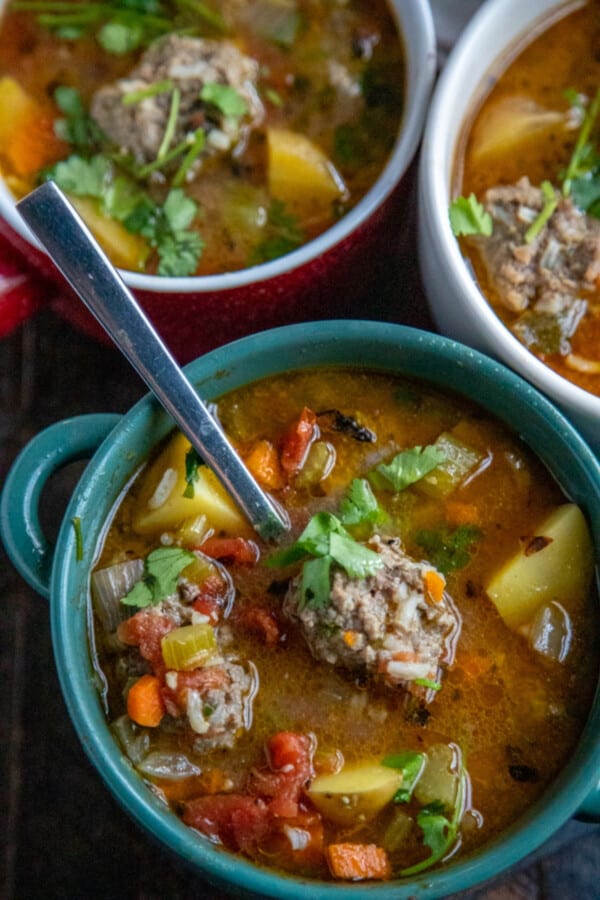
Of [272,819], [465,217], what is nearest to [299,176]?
[465,217]

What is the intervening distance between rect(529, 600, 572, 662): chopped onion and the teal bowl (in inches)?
4.5

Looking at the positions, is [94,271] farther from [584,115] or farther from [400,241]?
[584,115]

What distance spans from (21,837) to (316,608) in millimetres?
1095

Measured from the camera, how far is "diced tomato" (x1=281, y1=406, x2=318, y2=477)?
2.41 meters

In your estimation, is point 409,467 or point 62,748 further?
point 62,748

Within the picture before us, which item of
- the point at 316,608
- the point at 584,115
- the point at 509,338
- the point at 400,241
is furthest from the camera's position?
the point at 400,241

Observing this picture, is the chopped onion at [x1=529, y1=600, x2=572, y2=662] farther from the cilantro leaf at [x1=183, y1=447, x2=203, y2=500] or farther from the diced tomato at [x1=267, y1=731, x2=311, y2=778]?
the cilantro leaf at [x1=183, y1=447, x2=203, y2=500]

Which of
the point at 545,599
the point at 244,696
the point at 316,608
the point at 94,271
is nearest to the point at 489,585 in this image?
the point at 545,599

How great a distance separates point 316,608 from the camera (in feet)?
7.38

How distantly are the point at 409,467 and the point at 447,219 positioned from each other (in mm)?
510

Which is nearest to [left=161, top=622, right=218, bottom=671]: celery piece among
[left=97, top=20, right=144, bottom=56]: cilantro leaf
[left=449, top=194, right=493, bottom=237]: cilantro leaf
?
[left=449, top=194, right=493, bottom=237]: cilantro leaf

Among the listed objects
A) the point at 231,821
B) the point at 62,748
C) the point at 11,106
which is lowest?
the point at 62,748

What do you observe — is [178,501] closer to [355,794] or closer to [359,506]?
[359,506]

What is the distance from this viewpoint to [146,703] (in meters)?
2.25
